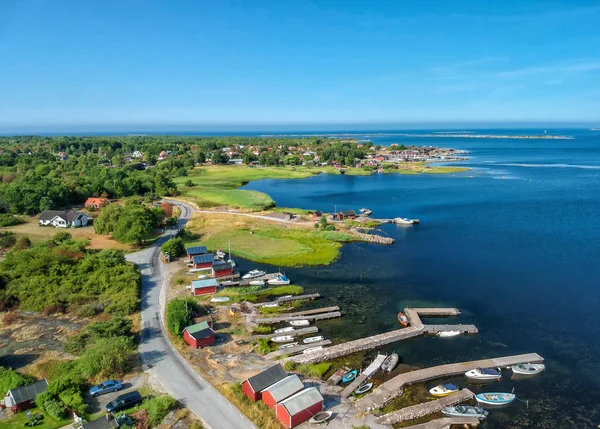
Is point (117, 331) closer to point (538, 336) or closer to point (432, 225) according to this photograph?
point (538, 336)

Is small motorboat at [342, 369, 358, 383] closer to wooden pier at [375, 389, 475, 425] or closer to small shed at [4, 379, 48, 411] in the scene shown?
wooden pier at [375, 389, 475, 425]

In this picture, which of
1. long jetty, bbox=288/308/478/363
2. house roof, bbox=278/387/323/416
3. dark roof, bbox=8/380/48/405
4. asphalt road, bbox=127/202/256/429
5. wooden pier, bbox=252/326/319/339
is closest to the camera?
house roof, bbox=278/387/323/416

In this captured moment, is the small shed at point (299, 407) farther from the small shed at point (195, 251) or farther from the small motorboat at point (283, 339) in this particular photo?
the small shed at point (195, 251)

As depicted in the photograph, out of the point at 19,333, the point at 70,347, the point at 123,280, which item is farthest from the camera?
the point at 123,280

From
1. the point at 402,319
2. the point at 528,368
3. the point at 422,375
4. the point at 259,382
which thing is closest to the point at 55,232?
the point at 259,382

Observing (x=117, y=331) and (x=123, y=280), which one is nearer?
(x=117, y=331)

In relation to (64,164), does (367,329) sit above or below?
below

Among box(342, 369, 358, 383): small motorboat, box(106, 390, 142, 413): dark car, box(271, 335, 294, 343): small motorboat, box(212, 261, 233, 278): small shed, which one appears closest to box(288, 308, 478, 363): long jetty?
box(342, 369, 358, 383): small motorboat

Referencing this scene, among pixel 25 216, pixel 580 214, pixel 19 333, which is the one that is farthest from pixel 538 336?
pixel 25 216
